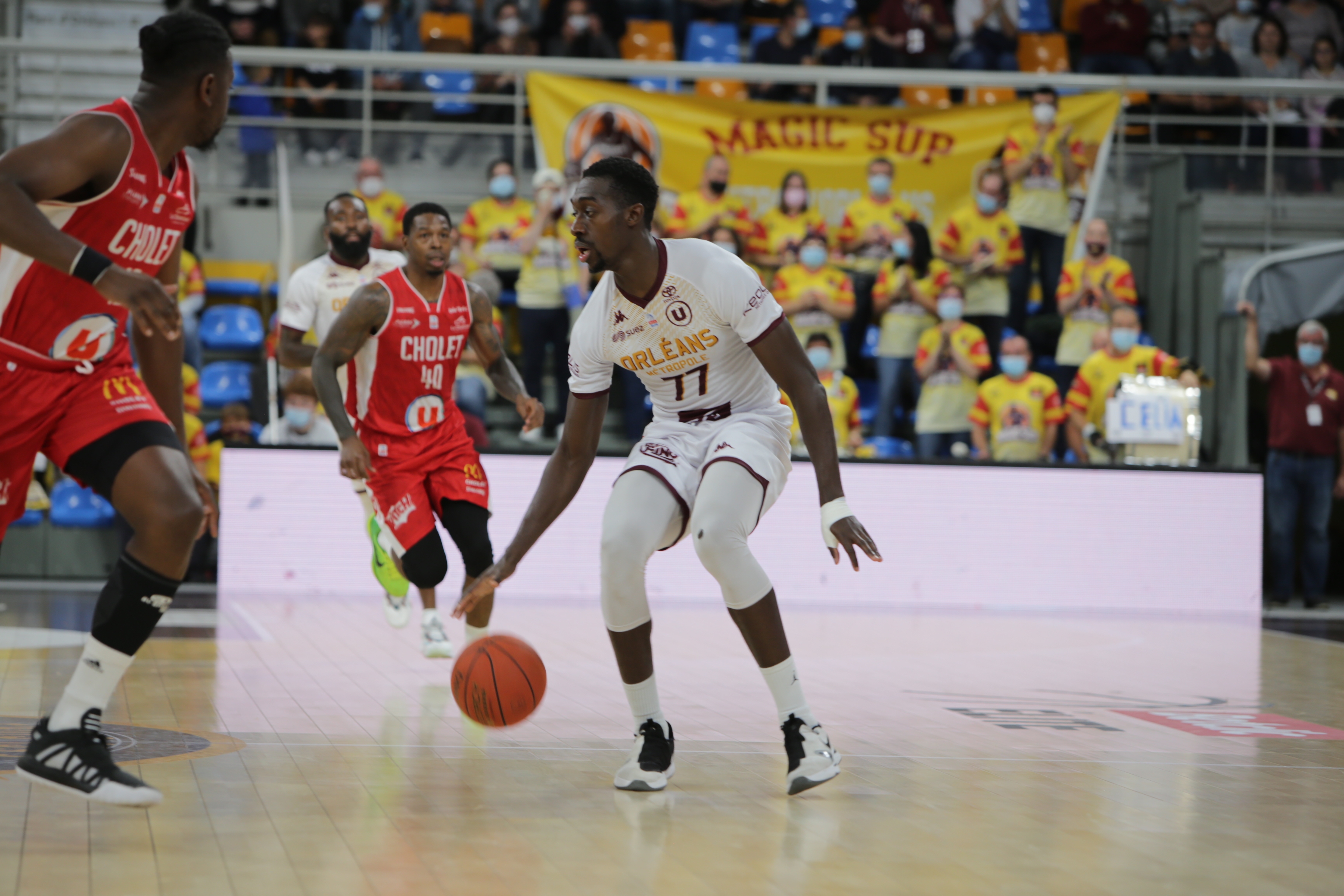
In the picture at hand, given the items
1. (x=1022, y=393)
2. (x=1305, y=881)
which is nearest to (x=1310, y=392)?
(x=1022, y=393)

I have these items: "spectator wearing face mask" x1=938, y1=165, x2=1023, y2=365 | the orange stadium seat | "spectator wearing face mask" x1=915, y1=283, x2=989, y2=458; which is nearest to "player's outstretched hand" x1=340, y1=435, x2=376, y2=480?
"spectator wearing face mask" x1=915, y1=283, x2=989, y2=458

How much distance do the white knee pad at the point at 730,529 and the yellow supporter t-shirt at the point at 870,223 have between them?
9.71 meters

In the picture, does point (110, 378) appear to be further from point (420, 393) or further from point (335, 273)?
point (335, 273)

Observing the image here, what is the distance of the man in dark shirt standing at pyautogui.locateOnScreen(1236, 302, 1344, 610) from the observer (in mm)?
13125

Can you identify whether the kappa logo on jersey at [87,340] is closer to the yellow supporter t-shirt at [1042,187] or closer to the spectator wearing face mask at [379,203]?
the spectator wearing face mask at [379,203]

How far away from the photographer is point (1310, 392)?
13180mm

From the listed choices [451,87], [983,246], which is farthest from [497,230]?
[983,246]

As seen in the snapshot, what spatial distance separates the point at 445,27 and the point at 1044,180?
6.66m

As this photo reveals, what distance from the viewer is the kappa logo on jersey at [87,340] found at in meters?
4.09

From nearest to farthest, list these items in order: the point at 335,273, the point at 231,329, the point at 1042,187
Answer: the point at 335,273 → the point at 231,329 → the point at 1042,187

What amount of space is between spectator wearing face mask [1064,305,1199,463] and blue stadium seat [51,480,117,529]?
857 cm

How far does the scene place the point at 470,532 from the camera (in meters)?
7.10

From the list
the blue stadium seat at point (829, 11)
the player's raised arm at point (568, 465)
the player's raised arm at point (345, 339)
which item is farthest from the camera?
the blue stadium seat at point (829, 11)

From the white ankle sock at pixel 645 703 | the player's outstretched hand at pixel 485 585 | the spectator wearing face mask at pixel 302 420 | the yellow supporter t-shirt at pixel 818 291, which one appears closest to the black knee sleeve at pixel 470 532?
the white ankle sock at pixel 645 703
